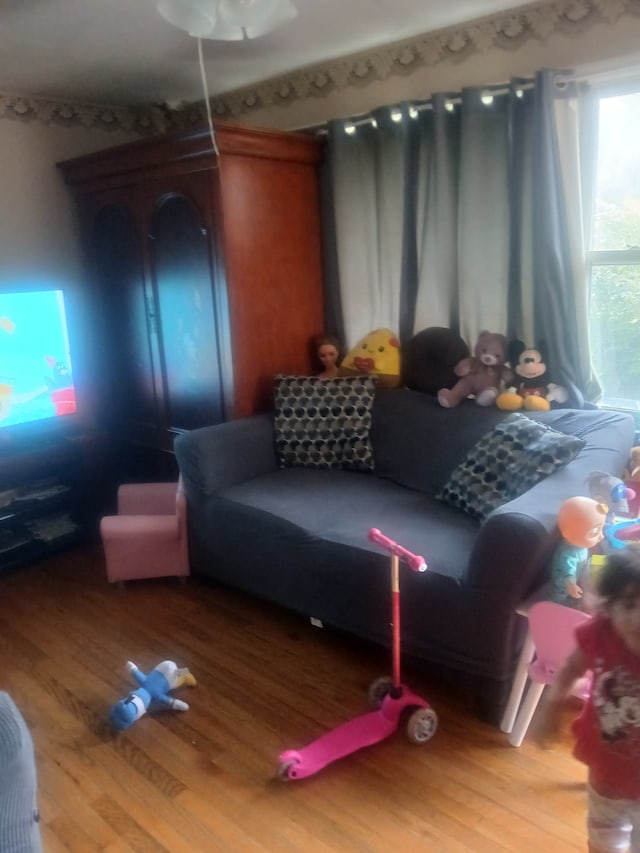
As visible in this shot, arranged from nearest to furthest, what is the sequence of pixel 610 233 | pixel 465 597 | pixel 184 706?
pixel 465 597, pixel 184 706, pixel 610 233

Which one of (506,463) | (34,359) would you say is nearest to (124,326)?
(34,359)

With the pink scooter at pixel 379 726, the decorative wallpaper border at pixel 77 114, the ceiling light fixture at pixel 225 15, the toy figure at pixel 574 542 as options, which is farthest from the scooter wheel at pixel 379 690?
the decorative wallpaper border at pixel 77 114

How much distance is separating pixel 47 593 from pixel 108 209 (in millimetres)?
1820

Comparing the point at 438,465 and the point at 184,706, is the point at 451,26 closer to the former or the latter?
the point at 438,465

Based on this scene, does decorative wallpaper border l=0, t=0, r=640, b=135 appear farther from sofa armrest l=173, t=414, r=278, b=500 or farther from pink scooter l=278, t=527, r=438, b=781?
pink scooter l=278, t=527, r=438, b=781

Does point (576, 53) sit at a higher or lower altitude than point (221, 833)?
higher

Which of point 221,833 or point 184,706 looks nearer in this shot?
point 221,833

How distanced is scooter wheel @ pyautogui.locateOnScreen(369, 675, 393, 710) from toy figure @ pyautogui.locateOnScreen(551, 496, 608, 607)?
56cm

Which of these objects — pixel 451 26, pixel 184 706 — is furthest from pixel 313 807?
pixel 451 26

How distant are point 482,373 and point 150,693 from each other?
169cm

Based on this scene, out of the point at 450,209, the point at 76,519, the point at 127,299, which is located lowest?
the point at 76,519

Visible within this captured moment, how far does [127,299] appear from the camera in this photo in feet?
11.4

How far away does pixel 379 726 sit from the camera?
6.46 feet

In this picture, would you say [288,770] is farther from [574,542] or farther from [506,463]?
[506,463]
